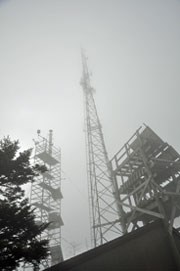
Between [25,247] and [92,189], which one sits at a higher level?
[92,189]

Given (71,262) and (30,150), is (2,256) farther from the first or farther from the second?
(30,150)

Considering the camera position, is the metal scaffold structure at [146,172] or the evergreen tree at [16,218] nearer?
the evergreen tree at [16,218]

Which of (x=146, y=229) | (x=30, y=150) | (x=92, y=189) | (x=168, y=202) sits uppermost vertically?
(x=92, y=189)

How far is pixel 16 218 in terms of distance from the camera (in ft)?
23.4

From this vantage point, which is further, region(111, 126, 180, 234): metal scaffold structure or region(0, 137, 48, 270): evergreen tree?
region(111, 126, 180, 234): metal scaffold structure

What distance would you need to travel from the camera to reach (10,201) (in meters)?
7.91

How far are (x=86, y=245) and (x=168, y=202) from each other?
68.9m

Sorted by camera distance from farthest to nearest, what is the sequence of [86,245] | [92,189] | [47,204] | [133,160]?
[86,245] < [47,204] < [92,189] < [133,160]

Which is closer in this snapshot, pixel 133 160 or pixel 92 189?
pixel 133 160

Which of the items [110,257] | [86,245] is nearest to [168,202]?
[110,257]

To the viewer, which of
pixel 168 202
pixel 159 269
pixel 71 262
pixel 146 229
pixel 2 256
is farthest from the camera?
pixel 168 202

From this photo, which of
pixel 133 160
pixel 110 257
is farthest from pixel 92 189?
pixel 110 257

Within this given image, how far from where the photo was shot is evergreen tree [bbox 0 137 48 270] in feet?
20.4

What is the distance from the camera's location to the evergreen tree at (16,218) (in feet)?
20.4
